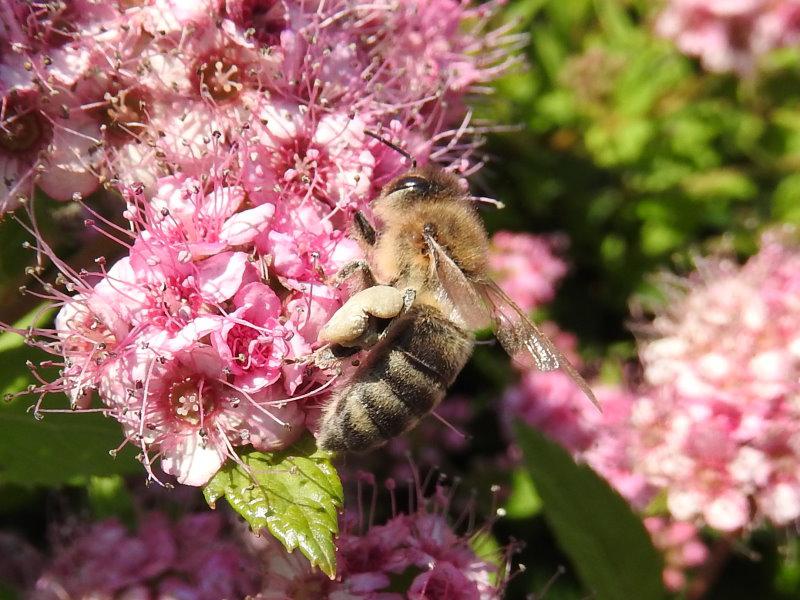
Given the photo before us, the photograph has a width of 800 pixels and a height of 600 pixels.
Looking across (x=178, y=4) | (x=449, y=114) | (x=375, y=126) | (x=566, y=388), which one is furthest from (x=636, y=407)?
(x=178, y=4)

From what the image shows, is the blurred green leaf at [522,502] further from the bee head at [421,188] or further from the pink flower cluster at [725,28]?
the pink flower cluster at [725,28]

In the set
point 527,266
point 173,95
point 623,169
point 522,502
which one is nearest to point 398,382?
point 173,95

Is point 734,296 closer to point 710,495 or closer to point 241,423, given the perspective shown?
point 710,495

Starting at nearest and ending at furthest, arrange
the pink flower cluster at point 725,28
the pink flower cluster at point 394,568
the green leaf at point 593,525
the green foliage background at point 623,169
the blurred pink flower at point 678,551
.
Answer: the pink flower cluster at point 394,568, the green leaf at point 593,525, the blurred pink flower at point 678,551, the green foliage background at point 623,169, the pink flower cluster at point 725,28

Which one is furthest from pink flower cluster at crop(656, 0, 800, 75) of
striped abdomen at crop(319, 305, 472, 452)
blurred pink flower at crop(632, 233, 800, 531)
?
striped abdomen at crop(319, 305, 472, 452)

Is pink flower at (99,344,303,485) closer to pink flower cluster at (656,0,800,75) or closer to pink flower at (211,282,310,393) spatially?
pink flower at (211,282,310,393)

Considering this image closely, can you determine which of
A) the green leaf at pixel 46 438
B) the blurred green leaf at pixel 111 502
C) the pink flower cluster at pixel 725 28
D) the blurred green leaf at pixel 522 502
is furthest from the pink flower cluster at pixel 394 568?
the pink flower cluster at pixel 725 28
